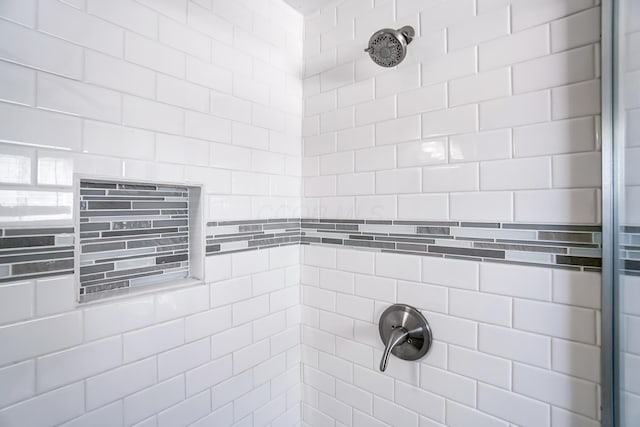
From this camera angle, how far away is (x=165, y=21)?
3.15ft

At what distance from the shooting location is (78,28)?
2.60 feet

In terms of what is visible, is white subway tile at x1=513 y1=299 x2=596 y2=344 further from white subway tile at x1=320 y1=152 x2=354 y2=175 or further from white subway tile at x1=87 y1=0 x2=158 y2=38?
white subway tile at x1=87 y1=0 x2=158 y2=38

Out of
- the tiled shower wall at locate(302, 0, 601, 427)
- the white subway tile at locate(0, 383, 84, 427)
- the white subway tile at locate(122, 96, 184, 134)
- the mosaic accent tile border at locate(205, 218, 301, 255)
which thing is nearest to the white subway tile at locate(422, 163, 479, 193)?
the tiled shower wall at locate(302, 0, 601, 427)

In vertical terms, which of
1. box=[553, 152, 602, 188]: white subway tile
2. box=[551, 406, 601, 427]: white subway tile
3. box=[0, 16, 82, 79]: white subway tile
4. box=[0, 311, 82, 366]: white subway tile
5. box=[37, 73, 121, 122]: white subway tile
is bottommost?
box=[551, 406, 601, 427]: white subway tile

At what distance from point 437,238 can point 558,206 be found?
1.13 ft

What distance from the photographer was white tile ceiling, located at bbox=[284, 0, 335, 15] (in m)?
1.32

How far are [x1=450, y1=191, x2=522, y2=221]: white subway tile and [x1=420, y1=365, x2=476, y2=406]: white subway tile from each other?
530mm

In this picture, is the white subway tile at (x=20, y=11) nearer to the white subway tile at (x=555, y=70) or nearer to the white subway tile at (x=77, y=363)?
the white subway tile at (x=77, y=363)

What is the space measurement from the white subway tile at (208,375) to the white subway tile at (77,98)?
0.86 meters

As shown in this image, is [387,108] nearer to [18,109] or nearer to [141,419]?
[18,109]

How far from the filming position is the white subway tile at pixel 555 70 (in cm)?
79

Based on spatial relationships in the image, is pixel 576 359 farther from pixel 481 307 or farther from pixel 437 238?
pixel 437 238

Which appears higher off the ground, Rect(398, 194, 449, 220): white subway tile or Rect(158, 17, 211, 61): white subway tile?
Rect(158, 17, 211, 61): white subway tile

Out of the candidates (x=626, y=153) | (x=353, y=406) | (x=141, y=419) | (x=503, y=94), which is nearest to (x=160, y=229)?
(x=141, y=419)
